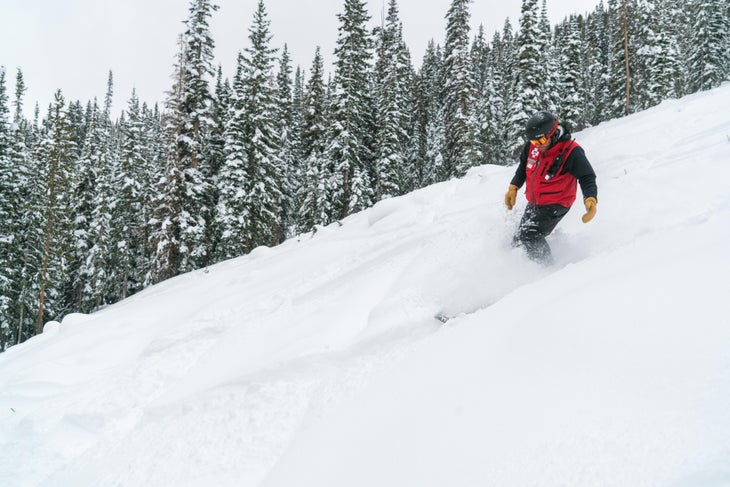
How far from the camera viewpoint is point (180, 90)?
81.5 ft

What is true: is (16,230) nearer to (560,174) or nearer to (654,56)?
(560,174)

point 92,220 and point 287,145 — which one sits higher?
point 287,145

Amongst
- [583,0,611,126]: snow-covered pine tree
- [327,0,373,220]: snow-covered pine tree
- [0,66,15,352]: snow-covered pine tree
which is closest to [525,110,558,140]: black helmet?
[327,0,373,220]: snow-covered pine tree

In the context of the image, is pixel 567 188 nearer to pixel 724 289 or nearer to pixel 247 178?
pixel 724 289

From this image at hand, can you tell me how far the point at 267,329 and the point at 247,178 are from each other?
77.0 feet

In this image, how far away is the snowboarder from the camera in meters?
4.81

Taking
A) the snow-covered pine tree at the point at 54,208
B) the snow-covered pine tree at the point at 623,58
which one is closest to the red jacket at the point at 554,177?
the snow-covered pine tree at the point at 623,58

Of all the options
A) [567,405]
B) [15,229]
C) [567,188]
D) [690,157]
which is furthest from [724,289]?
[15,229]

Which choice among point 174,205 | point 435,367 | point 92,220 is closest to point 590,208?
point 435,367

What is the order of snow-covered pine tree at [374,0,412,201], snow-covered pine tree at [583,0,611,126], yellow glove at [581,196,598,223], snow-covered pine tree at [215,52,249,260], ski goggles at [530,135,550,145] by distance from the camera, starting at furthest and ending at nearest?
snow-covered pine tree at [583,0,611,126] < snow-covered pine tree at [374,0,412,201] < snow-covered pine tree at [215,52,249,260] < ski goggles at [530,135,550,145] < yellow glove at [581,196,598,223]

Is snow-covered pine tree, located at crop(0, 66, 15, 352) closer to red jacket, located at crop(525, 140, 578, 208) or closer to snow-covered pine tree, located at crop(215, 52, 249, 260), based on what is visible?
snow-covered pine tree, located at crop(215, 52, 249, 260)

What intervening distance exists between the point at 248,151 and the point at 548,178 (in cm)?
2570

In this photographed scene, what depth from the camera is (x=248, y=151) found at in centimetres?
2800

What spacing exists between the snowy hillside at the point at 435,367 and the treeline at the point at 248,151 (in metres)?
19.9
